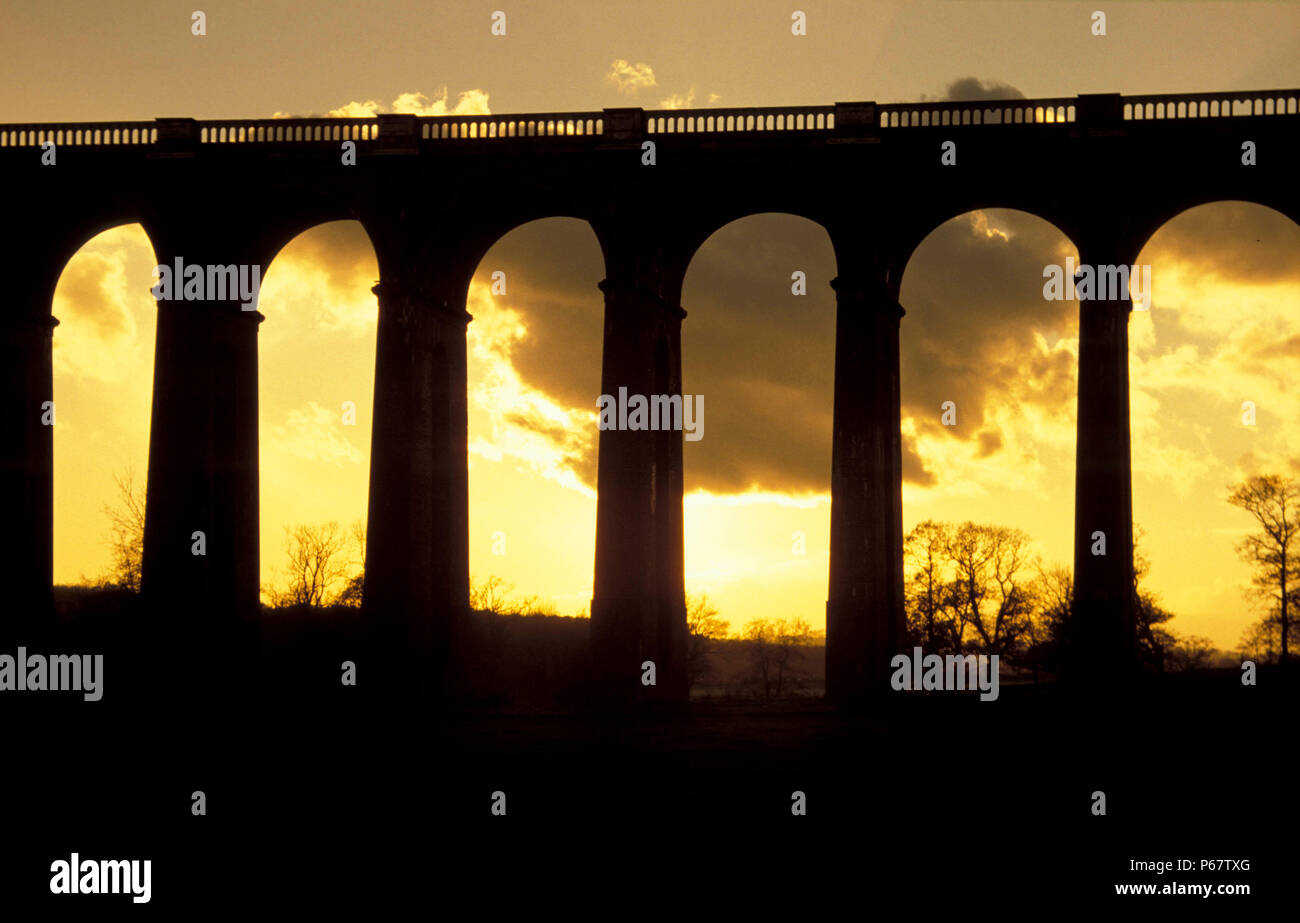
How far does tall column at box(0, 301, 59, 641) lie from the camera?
53.2 metres

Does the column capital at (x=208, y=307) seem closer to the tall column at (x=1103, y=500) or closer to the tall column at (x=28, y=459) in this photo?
the tall column at (x=28, y=459)

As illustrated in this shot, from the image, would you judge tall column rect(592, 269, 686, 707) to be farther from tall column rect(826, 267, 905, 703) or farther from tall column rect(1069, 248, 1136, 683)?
tall column rect(1069, 248, 1136, 683)

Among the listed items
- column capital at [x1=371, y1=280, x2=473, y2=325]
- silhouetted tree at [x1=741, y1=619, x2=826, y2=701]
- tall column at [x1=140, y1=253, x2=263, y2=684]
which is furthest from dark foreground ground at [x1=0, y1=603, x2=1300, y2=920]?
silhouetted tree at [x1=741, y1=619, x2=826, y2=701]

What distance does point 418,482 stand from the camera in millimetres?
49969

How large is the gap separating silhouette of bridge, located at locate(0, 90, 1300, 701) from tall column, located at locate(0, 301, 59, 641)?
0.08 meters

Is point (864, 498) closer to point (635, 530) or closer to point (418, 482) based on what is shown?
point (635, 530)

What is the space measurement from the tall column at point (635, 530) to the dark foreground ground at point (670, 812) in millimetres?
5859

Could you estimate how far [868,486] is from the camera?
46500 mm

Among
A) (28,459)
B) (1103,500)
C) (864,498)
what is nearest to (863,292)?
(864,498)

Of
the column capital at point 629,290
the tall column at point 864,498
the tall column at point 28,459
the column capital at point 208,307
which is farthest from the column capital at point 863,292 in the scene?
the tall column at point 28,459

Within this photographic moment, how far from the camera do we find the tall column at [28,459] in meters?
53.2
